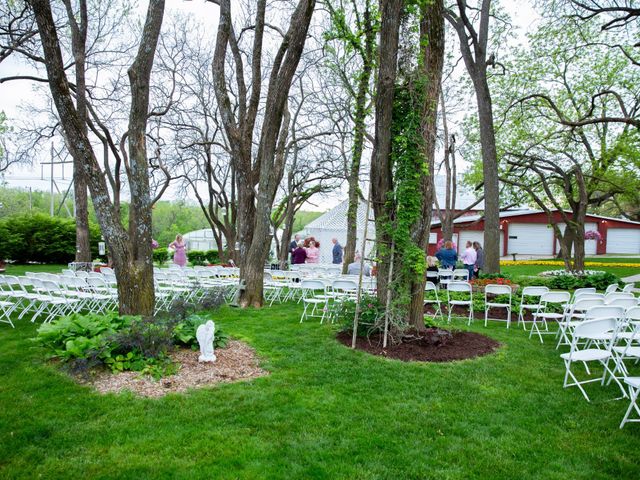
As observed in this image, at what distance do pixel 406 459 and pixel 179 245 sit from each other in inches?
488

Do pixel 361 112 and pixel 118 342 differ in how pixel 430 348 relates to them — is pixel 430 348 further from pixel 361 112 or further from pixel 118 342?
pixel 361 112

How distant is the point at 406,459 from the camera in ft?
11.3

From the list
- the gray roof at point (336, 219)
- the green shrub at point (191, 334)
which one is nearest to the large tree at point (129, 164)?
the green shrub at point (191, 334)

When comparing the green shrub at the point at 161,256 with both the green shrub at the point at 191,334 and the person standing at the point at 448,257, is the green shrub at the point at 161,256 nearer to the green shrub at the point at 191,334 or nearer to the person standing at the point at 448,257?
the person standing at the point at 448,257

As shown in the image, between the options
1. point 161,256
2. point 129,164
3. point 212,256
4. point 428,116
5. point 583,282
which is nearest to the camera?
point 129,164

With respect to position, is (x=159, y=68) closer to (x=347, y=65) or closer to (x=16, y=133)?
(x=16, y=133)

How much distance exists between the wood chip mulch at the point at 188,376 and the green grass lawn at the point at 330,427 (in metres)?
0.19

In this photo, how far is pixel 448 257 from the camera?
13.5 metres

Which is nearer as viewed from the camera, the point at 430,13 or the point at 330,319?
the point at 430,13

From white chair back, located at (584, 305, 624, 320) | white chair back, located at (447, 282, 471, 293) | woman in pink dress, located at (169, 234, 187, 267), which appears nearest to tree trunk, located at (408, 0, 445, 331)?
white chair back, located at (447, 282, 471, 293)

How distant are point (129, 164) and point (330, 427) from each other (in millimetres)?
4803

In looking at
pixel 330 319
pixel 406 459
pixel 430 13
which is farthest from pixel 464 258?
pixel 406 459

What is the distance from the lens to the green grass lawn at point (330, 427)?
3309 mm

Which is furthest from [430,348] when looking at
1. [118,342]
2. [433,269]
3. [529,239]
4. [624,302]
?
[529,239]
